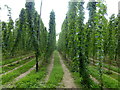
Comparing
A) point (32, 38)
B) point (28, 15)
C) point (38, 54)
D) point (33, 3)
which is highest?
point (33, 3)

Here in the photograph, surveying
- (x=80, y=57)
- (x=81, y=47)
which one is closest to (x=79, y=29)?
(x=81, y=47)

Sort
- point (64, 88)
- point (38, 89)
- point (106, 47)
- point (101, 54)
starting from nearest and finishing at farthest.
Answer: point (101, 54)
point (38, 89)
point (64, 88)
point (106, 47)

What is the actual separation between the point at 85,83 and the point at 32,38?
843 centimetres

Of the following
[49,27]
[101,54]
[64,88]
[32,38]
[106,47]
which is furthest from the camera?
[49,27]

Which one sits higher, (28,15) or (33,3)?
(33,3)

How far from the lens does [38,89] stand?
7.45 meters

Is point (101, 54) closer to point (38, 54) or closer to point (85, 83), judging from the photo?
point (85, 83)

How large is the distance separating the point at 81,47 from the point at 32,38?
7.32 meters

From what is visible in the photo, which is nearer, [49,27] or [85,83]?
[85,83]

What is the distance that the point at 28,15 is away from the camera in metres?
13.6

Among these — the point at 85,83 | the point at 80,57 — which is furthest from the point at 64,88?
the point at 80,57

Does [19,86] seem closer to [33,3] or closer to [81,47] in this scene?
[81,47]

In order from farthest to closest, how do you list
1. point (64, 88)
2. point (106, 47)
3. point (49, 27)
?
point (49, 27) → point (106, 47) → point (64, 88)

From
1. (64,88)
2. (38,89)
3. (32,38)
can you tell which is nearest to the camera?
(38,89)
